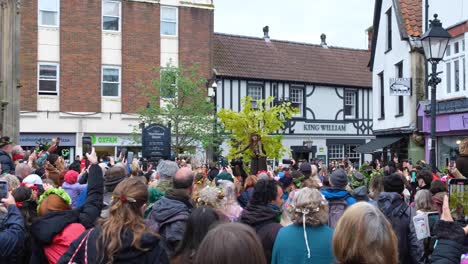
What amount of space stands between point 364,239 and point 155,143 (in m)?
12.1

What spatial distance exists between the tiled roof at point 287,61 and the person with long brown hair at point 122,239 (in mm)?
27550

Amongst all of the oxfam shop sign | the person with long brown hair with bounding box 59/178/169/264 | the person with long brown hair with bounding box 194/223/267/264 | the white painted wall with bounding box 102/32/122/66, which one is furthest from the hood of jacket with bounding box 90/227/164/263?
the white painted wall with bounding box 102/32/122/66

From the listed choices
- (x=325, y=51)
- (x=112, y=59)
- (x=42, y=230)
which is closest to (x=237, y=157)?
(x=42, y=230)

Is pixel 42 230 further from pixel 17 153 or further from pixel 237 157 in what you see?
pixel 237 157

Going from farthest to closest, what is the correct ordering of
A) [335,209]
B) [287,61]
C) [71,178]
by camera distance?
[287,61]
[71,178]
[335,209]

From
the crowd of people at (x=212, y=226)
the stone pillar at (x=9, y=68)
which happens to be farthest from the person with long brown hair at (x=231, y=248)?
the stone pillar at (x=9, y=68)

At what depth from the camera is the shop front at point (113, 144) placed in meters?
27.9

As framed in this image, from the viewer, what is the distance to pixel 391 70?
23266 millimetres

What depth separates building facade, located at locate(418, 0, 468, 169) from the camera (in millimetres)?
17484

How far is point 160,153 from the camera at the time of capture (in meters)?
14.7

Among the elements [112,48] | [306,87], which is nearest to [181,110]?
[112,48]

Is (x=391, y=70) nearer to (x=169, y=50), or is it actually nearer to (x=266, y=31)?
(x=169, y=50)

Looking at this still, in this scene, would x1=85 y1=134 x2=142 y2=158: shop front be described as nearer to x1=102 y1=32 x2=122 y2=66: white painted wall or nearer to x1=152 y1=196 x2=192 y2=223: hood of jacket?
x1=102 y1=32 x2=122 y2=66: white painted wall

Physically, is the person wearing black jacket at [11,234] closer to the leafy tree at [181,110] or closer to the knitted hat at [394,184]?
the knitted hat at [394,184]
